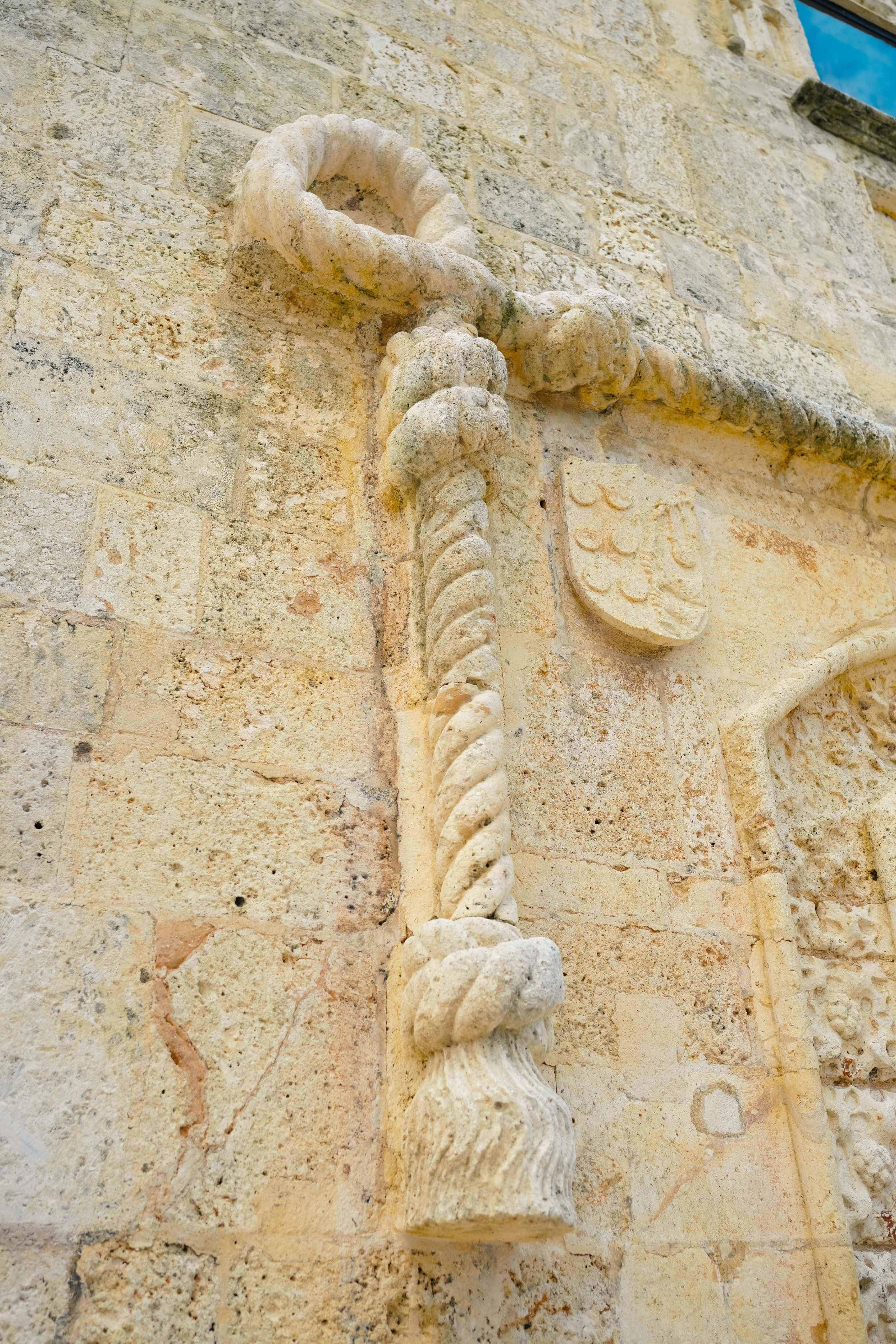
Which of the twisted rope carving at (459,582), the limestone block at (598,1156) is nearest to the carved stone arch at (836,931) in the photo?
the limestone block at (598,1156)

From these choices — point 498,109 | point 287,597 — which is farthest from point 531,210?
point 287,597

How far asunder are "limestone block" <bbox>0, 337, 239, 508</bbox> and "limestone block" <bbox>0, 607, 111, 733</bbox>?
0.30 metres

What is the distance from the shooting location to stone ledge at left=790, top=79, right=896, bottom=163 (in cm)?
364

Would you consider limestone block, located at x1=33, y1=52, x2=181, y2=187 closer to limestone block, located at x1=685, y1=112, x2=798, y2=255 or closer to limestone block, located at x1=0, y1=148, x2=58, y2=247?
limestone block, located at x1=0, y1=148, x2=58, y2=247

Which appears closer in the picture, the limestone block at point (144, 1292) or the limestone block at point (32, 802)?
the limestone block at point (144, 1292)

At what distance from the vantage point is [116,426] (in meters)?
1.88

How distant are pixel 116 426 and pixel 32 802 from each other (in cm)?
71

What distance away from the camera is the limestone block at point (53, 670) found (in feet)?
5.23

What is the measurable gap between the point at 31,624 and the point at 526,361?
1249mm

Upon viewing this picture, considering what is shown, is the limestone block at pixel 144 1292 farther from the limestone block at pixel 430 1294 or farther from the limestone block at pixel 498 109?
the limestone block at pixel 498 109

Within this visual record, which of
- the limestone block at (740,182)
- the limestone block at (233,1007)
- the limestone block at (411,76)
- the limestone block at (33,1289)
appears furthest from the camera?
the limestone block at (740,182)

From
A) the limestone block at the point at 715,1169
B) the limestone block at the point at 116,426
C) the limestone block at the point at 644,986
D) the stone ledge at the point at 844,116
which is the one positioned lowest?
the limestone block at the point at 715,1169

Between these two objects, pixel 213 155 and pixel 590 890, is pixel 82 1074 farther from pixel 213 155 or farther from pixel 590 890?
pixel 213 155

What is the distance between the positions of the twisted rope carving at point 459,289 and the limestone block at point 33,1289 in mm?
1524
